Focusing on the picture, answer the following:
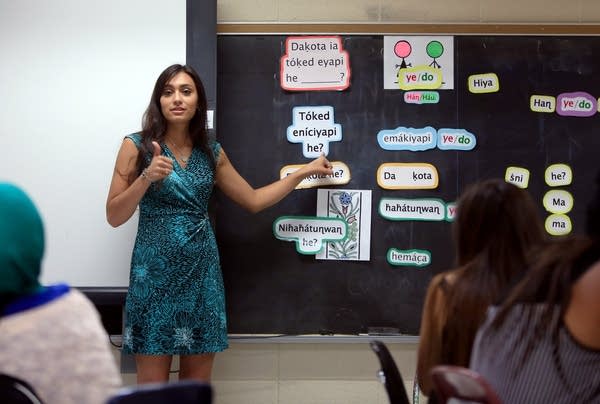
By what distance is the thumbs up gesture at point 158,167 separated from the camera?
2771 millimetres

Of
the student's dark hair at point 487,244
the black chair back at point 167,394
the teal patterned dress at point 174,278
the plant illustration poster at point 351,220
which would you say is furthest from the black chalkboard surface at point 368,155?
the black chair back at point 167,394

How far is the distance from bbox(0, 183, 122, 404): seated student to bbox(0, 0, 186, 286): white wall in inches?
73.8

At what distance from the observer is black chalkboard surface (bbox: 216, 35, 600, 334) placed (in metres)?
3.48

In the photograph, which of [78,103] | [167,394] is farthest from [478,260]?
[78,103]

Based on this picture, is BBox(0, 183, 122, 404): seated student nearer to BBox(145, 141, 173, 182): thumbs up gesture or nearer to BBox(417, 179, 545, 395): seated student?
BBox(417, 179, 545, 395): seated student

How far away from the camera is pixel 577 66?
3527 mm

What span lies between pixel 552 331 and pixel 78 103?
241 cm

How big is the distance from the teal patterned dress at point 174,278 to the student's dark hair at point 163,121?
54mm

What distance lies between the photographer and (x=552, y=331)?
1.54 m

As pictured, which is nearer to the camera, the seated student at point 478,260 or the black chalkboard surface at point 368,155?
the seated student at point 478,260

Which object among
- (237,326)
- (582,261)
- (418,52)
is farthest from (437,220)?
(582,261)

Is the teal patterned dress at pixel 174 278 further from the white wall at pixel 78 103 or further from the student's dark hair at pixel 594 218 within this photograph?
the student's dark hair at pixel 594 218

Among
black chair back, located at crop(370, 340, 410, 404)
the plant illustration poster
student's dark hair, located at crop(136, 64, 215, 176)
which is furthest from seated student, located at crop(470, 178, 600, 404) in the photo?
the plant illustration poster

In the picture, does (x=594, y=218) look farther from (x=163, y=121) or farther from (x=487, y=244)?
(x=163, y=121)
